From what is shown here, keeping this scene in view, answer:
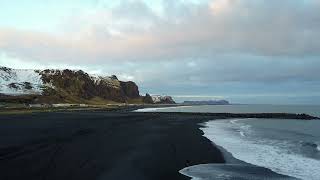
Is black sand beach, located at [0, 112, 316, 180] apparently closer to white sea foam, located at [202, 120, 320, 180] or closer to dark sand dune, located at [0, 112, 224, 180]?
dark sand dune, located at [0, 112, 224, 180]

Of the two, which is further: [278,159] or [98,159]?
[278,159]

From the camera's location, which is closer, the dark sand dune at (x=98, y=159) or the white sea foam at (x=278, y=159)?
the dark sand dune at (x=98, y=159)

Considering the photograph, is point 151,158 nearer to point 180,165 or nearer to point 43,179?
point 180,165

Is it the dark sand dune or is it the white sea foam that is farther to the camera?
the white sea foam

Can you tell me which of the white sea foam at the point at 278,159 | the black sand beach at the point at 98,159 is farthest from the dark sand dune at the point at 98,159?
the white sea foam at the point at 278,159

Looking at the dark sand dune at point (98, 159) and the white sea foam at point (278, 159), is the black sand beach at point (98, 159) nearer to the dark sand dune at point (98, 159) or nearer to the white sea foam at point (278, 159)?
the dark sand dune at point (98, 159)

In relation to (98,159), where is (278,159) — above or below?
above

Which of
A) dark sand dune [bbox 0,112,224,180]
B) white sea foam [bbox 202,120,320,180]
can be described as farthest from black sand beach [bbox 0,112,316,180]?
white sea foam [bbox 202,120,320,180]

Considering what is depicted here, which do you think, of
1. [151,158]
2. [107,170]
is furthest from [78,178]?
[151,158]

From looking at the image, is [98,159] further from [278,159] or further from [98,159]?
[278,159]

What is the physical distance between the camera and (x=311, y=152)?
30.8 m

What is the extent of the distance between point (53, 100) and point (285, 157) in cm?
16086

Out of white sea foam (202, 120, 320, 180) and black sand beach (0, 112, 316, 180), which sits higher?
white sea foam (202, 120, 320, 180)

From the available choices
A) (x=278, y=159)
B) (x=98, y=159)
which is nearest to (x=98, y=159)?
(x=98, y=159)
